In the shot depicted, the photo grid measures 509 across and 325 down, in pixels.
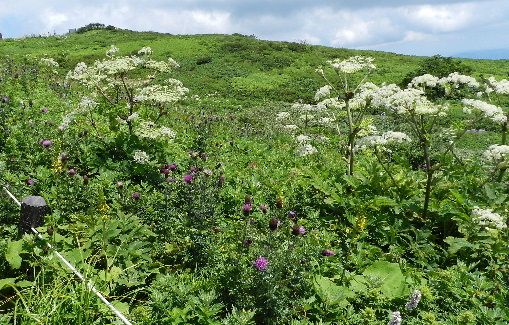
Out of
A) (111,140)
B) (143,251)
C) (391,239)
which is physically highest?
(111,140)

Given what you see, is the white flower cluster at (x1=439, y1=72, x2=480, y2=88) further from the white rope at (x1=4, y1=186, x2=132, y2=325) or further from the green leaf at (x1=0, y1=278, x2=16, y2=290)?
the green leaf at (x1=0, y1=278, x2=16, y2=290)

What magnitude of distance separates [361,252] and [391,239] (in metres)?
0.93

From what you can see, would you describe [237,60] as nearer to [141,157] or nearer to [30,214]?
[141,157]

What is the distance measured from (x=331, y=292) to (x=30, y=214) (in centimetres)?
324

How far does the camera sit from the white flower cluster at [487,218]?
238 inches

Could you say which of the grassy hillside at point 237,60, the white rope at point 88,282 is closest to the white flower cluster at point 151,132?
the white rope at point 88,282

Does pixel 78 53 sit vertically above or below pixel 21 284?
above

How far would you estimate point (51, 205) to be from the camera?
6.45m

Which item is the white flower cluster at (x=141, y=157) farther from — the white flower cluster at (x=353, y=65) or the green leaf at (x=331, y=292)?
the green leaf at (x=331, y=292)

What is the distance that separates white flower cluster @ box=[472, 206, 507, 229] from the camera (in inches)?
238

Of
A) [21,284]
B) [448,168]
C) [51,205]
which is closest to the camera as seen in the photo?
[21,284]

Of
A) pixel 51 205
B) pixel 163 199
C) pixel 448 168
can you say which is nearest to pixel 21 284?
pixel 51 205

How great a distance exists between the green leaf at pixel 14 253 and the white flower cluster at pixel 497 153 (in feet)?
20.5

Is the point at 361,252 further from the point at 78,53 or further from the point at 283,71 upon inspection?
the point at 78,53
